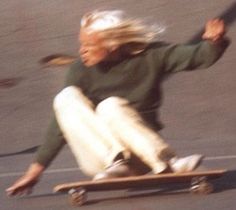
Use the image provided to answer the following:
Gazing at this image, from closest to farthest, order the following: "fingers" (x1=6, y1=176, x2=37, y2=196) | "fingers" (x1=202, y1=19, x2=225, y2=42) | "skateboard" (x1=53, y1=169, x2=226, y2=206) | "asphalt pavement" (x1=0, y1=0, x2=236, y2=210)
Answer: "fingers" (x1=202, y1=19, x2=225, y2=42) → "skateboard" (x1=53, y1=169, x2=226, y2=206) → "fingers" (x1=6, y1=176, x2=37, y2=196) → "asphalt pavement" (x1=0, y1=0, x2=236, y2=210)

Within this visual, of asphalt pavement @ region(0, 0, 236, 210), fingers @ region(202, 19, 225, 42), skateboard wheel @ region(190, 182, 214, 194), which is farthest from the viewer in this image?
asphalt pavement @ region(0, 0, 236, 210)

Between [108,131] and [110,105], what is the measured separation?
0.15 metres

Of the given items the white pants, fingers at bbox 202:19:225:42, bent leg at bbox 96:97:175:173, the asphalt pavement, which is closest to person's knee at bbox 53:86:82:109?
the white pants

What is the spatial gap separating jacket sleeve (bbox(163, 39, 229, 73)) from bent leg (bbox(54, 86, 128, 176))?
0.51 metres

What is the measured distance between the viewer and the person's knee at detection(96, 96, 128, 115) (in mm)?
6680

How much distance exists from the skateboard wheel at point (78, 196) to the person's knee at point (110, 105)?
49cm

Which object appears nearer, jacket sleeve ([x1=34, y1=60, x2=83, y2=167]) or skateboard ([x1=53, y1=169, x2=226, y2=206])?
skateboard ([x1=53, y1=169, x2=226, y2=206])

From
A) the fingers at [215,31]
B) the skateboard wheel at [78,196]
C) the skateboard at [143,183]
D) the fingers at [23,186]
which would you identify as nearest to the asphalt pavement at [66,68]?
the fingers at [23,186]

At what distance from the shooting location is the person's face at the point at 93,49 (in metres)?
6.66

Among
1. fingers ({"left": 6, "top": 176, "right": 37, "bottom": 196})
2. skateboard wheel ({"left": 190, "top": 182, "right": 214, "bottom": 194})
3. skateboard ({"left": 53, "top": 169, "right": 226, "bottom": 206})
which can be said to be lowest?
skateboard wheel ({"left": 190, "top": 182, "right": 214, "bottom": 194})

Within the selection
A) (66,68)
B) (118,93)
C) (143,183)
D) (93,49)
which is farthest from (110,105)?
(66,68)

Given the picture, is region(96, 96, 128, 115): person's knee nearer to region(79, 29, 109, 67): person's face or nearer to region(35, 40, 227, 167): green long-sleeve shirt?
region(35, 40, 227, 167): green long-sleeve shirt

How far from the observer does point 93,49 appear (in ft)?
21.9

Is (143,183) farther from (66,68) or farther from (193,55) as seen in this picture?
(66,68)
